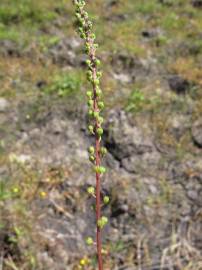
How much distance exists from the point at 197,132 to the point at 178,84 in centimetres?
107

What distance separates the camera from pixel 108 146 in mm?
5051

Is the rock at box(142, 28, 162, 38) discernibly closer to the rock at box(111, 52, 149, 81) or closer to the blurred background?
the blurred background

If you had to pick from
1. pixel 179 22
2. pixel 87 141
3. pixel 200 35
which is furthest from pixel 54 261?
pixel 179 22

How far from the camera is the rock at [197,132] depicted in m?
5.09

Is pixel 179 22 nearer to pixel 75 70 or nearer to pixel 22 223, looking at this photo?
pixel 75 70

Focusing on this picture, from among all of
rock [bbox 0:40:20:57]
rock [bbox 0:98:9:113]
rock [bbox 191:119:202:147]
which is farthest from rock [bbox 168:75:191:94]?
rock [bbox 0:40:20:57]

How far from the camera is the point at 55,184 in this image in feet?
14.9

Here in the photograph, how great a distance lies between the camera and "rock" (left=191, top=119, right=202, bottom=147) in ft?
16.7

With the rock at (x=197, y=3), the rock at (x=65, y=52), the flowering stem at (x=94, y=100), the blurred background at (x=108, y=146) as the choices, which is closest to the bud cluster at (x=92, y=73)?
the flowering stem at (x=94, y=100)

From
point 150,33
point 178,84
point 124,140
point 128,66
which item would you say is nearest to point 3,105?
point 124,140

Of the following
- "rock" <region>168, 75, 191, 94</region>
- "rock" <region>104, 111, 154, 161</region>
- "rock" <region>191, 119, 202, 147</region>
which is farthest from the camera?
"rock" <region>168, 75, 191, 94</region>

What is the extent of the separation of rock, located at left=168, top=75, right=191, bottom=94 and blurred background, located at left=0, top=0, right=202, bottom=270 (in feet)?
0.04

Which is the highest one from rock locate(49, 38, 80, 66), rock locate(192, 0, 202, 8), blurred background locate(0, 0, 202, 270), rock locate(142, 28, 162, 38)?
rock locate(192, 0, 202, 8)

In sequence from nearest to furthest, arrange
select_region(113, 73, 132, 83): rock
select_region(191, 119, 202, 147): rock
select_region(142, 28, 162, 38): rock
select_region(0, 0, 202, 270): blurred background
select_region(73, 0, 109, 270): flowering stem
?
select_region(73, 0, 109, 270): flowering stem
select_region(0, 0, 202, 270): blurred background
select_region(191, 119, 202, 147): rock
select_region(113, 73, 132, 83): rock
select_region(142, 28, 162, 38): rock
